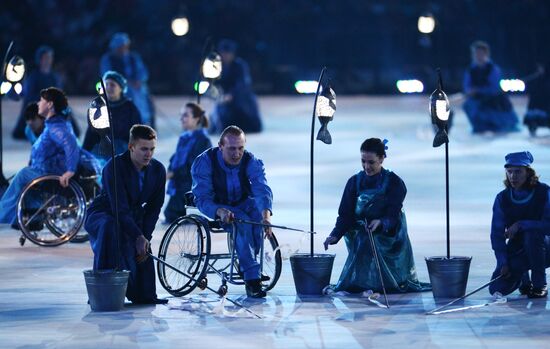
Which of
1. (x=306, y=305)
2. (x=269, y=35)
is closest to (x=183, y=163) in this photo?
(x=306, y=305)

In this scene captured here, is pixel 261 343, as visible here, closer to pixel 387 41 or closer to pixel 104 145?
pixel 104 145

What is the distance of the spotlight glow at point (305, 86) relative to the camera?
34531 mm

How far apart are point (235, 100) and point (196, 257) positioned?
46.3ft

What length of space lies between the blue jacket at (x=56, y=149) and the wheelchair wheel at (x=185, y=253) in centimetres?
206

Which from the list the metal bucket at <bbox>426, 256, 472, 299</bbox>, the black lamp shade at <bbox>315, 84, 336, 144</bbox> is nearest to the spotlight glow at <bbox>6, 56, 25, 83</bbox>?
the black lamp shade at <bbox>315, 84, 336, 144</bbox>

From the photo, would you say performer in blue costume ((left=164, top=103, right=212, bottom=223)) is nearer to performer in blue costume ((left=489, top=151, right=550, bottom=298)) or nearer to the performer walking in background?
the performer walking in background

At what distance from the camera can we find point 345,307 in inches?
381

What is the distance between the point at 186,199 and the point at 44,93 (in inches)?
93.1

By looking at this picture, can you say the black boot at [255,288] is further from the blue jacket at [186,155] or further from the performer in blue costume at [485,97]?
the performer in blue costume at [485,97]

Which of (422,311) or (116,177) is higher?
(116,177)

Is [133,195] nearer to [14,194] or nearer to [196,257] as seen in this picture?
[196,257]

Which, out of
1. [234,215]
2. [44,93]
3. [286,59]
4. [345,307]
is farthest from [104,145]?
[286,59]

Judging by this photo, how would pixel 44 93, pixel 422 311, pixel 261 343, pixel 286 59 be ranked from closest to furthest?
pixel 261 343, pixel 422 311, pixel 44 93, pixel 286 59

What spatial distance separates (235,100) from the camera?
2397cm
